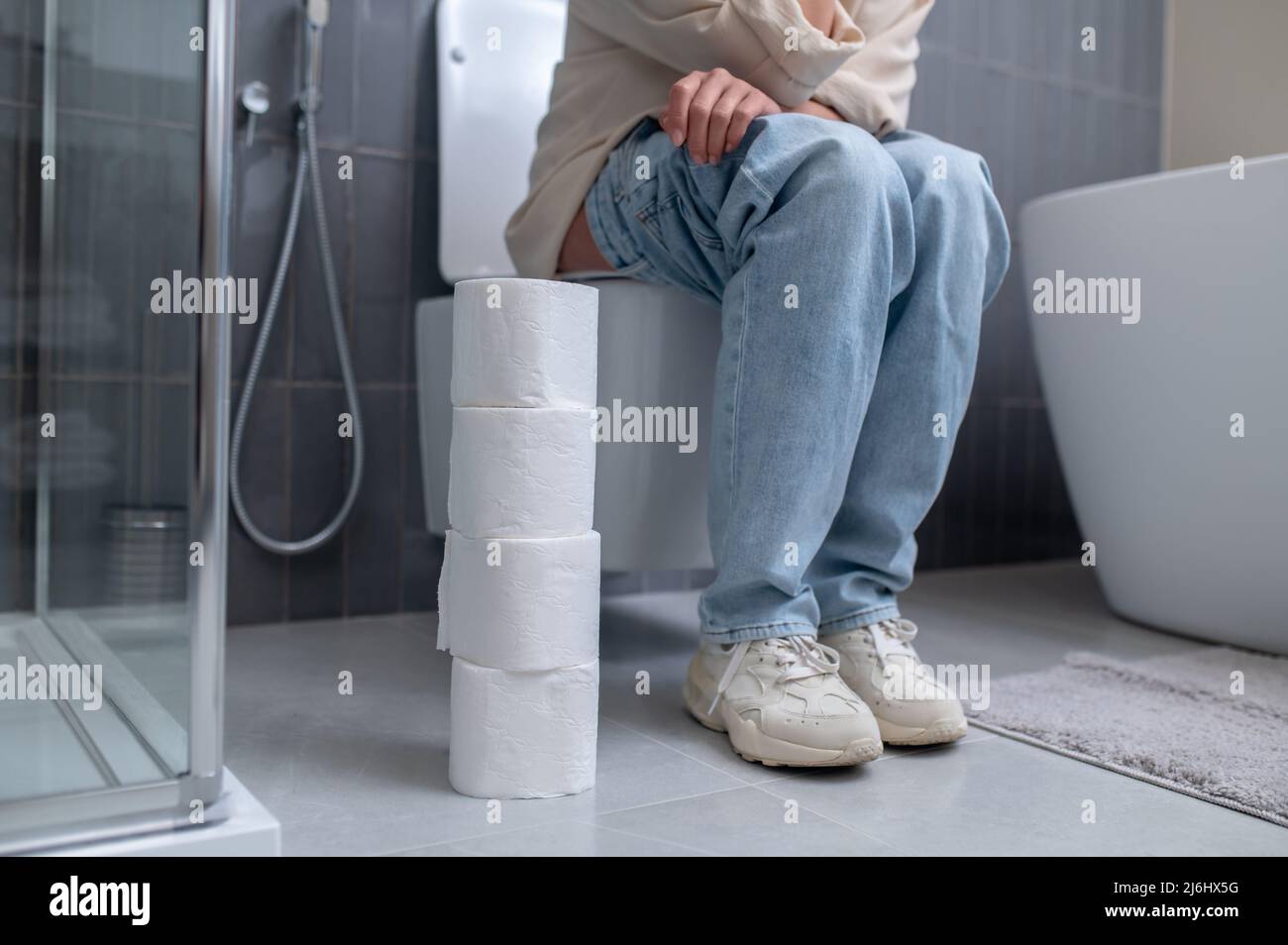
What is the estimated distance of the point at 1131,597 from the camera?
1809 millimetres

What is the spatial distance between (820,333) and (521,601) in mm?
366

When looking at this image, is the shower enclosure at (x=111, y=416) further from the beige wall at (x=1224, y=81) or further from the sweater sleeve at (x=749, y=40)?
the beige wall at (x=1224, y=81)

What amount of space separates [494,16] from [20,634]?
3.83 feet

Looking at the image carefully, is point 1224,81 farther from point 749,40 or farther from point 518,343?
point 518,343

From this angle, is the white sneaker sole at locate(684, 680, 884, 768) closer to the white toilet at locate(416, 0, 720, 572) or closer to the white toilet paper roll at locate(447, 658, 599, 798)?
the white toilet paper roll at locate(447, 658, 599, 798)

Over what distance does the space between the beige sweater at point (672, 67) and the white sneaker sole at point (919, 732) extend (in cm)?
62

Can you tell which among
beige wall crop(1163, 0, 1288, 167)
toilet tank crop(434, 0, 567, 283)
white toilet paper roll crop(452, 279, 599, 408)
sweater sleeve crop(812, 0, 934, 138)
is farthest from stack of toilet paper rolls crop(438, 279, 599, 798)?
beige wall crop(1163, 0, 1288, 167)

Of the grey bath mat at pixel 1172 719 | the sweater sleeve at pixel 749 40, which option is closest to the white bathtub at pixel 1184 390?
the grey bath mat at pixel 1172 719

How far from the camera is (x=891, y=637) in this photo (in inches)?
47.1

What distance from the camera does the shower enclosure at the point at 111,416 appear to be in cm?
82

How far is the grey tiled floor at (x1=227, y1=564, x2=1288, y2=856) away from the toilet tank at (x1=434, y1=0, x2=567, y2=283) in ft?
2.04

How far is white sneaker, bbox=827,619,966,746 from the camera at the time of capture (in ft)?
3.70
